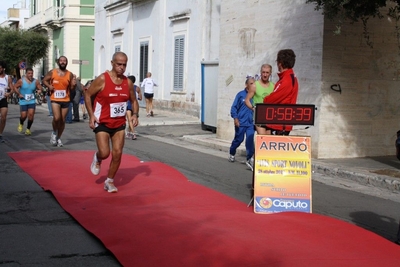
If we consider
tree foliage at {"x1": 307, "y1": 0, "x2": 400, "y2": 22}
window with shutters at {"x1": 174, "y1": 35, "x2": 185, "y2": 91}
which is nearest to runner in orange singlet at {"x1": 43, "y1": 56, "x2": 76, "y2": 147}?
tree foliage at {"x1": 307, "y1": 0, "x2": 400, "y2": 22}

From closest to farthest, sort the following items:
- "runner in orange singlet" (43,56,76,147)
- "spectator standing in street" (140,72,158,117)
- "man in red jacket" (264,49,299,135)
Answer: "man in red jacket" (264,49,299,135) → "runner in orange singlet" (43,56,76,147) → "spectator standing in street" (140,72,158,117)

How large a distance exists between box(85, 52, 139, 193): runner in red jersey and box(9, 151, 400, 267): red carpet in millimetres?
605

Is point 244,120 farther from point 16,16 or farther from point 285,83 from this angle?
point 16,16

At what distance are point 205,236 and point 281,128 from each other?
2.61m

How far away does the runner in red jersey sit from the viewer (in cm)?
855

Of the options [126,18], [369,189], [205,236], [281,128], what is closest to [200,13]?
[126,18]

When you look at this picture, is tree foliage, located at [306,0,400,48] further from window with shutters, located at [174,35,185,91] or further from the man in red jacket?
window with shutters, located at [174,35,185,91]

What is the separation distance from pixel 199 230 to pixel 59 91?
800 centimetres

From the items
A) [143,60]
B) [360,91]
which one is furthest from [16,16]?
[360,91]

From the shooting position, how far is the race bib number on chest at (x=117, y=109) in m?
8.60

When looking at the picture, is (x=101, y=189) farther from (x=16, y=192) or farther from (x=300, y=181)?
(x=300, y=181)

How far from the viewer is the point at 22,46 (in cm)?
4838

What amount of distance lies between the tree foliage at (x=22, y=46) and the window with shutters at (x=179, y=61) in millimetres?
24927

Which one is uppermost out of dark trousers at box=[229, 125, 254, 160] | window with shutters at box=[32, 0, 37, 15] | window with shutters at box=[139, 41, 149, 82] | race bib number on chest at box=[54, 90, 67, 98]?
window with shutters at box=[32, 0, 37, 15]
